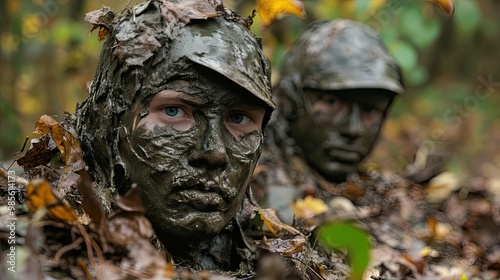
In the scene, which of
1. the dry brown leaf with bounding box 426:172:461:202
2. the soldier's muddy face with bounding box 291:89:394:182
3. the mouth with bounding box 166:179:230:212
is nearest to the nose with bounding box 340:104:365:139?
the soldier's muddy face with bounding box 291:89:394:182

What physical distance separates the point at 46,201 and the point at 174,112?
0.79 m

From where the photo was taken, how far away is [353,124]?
571cm

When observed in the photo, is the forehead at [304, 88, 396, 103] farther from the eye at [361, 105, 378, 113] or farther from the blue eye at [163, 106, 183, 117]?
the blue eye at [163, 106, 183, 117]

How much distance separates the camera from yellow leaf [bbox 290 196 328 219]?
4.64 meters

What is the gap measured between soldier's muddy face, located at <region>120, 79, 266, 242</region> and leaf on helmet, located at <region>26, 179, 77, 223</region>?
1.93ft

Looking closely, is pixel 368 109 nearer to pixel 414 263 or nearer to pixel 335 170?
pixel 335 170

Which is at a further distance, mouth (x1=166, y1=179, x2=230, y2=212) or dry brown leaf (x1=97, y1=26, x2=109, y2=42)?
dry brown leaf (x1=97, y1=26, x2=109, y2=42)

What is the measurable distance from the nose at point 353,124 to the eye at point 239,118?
8.30 feet

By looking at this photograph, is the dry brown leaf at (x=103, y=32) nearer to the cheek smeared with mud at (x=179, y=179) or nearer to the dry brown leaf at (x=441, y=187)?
the cheek smeared with mud at (x=179, y=179)

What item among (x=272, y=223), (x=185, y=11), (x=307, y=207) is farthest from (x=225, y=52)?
(x=307, y=207)

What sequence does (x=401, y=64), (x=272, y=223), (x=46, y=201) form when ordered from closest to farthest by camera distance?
(x=46, y=201)
(x=272, y=223)
(x=401, y=64)

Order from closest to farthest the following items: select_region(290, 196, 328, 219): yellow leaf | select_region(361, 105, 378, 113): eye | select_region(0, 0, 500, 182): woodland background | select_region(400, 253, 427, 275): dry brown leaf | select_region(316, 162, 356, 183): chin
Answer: select_region(400, 253, 427, 275): dry brown leaf < select_region(290, 196, 328, 219): yellow leaf < select_region(361, 105, 378, 113): eye < select_region(316, 162, 356, 183): chin < select_region(0, 0, 500, 182): woodland background

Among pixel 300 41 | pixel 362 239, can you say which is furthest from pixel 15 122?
pixel 362 239

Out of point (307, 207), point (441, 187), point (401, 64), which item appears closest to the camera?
point (307, 207)
